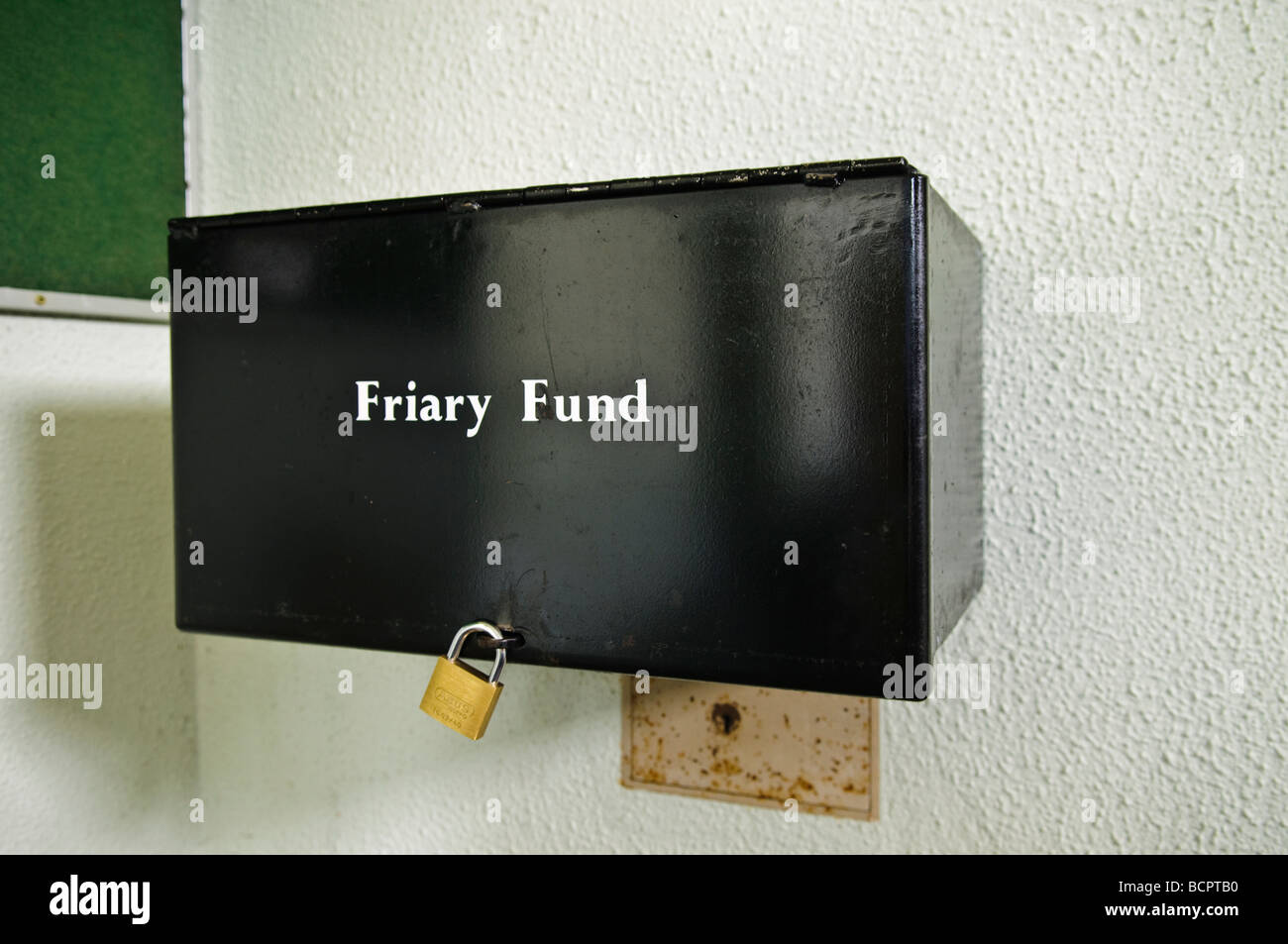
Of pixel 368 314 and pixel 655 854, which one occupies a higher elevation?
pixel 368 314

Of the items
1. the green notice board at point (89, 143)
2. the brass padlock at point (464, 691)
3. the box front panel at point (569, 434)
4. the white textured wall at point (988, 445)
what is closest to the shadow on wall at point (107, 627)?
the white textured wall at point (988, 445)

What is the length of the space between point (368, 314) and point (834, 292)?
301 mm

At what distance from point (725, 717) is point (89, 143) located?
0.79 m

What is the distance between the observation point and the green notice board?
806 mm

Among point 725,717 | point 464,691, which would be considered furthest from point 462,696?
point 725,717

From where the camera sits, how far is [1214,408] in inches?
25.7

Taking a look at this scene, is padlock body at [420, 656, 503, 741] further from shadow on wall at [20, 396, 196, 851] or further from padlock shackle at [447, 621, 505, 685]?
shadow on wall at [20, 396, 196, 851]

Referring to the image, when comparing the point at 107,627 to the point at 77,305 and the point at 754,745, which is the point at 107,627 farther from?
the point at 754,745

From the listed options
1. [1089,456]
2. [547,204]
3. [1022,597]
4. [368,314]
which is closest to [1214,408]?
[1089,456]

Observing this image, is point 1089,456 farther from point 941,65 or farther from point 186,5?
point 186,5

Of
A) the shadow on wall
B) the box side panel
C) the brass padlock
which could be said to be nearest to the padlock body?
the brass padlock

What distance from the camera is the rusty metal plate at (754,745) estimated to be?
763 mm

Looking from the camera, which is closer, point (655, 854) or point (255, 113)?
point (655, 854)

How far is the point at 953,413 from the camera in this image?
59 cm
